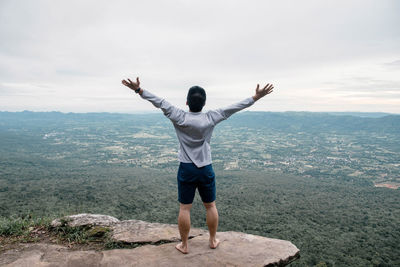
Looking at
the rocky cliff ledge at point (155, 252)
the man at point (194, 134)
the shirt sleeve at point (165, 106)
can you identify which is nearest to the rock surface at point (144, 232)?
the rocky cliff ledge at point (155, 252)

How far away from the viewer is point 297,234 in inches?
1182

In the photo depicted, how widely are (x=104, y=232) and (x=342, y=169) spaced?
362 ft

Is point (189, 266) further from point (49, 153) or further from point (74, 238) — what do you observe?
point (49, 153)

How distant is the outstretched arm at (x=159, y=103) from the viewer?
11.8ft

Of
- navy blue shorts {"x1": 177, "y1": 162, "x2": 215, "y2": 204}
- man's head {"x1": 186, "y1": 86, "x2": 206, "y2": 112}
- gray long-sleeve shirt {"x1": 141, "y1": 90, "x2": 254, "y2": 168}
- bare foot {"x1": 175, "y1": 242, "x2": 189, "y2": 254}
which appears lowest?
bare foot {"x1": 175, "y1": 242, "x2": 189, "y2": 254}

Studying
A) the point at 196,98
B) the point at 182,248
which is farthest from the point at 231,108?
the point at 182,248

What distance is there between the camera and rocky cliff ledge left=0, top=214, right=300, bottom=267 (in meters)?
3.78

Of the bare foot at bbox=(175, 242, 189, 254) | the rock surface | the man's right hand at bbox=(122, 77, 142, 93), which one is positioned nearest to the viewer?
the man's right hand at bbox=(122, 77, 142, 93)

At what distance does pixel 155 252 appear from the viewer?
165 inches

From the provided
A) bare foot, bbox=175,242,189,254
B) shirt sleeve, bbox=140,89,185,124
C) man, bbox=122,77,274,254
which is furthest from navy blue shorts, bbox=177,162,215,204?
bare foot, bbox=175,242,189,254

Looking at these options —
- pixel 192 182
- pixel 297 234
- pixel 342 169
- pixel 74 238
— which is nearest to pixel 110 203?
pixel 297 234

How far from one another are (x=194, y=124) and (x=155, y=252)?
237 centimetres

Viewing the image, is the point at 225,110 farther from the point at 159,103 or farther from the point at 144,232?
the point at 144,232

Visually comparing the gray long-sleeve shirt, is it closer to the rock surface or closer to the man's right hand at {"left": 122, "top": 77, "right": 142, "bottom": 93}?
the man's right hand at {"left": 122, "top": 77, "right": 142, "bottom": 93}
